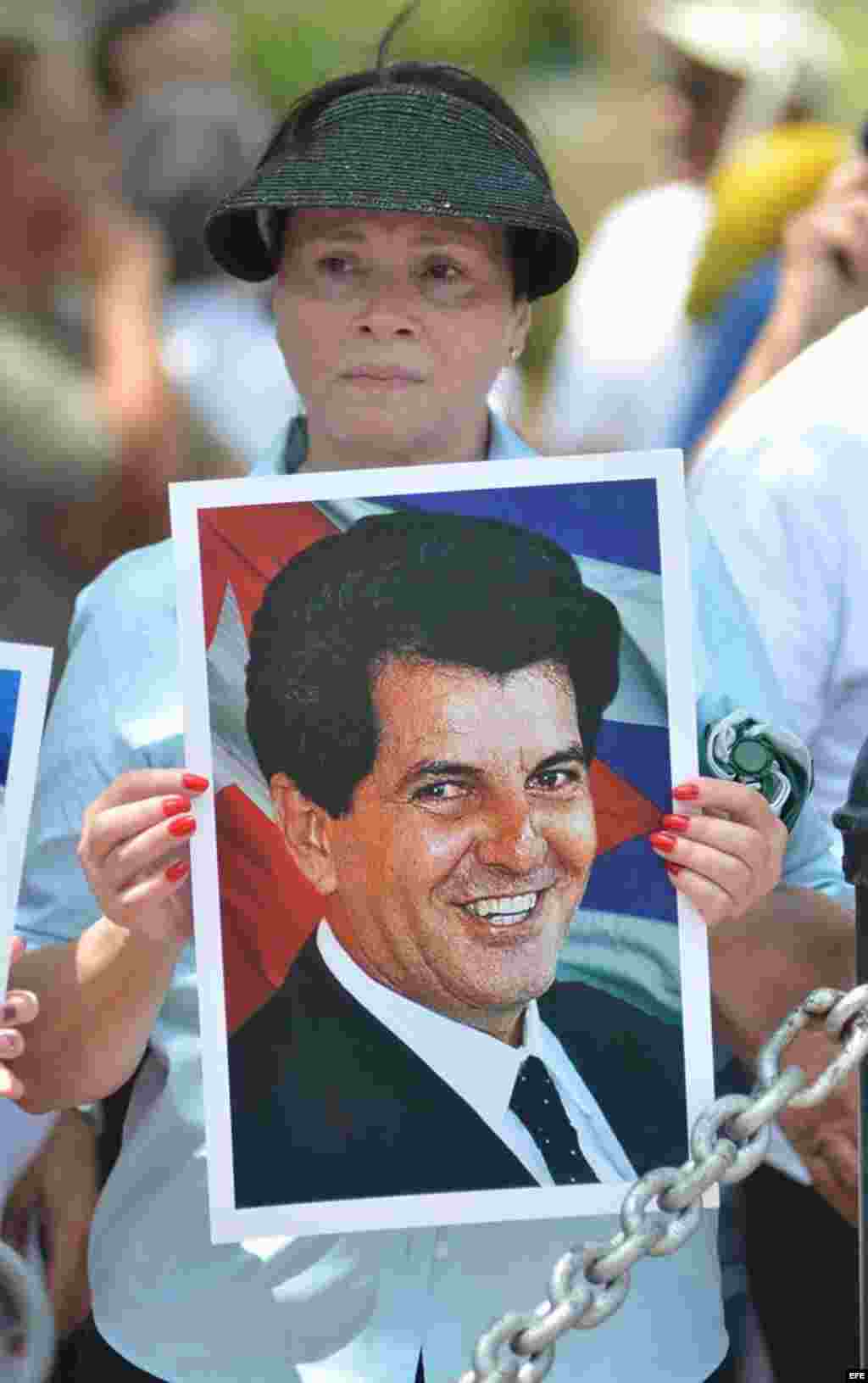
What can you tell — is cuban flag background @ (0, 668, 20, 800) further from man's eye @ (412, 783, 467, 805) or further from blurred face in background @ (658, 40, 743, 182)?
blurred face in background @ (658, 40, 743, 182)

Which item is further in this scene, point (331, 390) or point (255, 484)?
point (331, 390)

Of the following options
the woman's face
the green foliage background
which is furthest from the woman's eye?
the green foliage background

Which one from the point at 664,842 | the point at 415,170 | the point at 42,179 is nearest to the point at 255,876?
the point at 664,842

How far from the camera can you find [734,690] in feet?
6.46

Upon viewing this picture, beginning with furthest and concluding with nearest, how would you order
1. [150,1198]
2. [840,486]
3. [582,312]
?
[582,312] < [840,486] < [150,1198]

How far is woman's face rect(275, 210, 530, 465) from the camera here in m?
1.91

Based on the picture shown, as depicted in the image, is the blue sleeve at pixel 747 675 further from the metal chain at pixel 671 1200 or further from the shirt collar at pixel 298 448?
the metal chain at pixel 671 1200

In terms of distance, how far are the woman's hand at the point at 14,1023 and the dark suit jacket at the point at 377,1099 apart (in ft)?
0.57

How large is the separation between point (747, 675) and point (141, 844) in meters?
0.58

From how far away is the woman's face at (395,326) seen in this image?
1.91 meters

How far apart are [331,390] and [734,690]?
1.40 ft

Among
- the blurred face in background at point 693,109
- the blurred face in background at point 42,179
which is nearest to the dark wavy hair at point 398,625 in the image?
the blurred face in background at point 42,179

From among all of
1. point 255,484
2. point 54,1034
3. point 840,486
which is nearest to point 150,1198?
point 54,1034

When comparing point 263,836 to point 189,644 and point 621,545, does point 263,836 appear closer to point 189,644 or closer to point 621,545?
point 189,644
